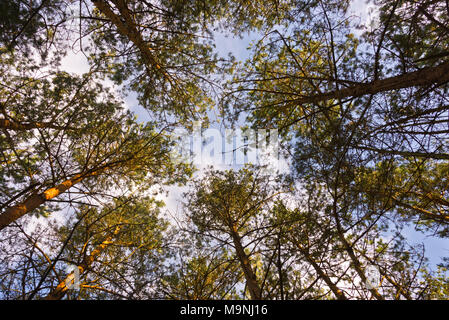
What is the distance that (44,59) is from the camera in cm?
414

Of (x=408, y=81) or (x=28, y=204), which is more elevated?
(x=408, y=81)

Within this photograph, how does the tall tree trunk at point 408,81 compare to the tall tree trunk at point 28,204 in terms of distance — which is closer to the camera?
the tall tree trunk at point 408,81

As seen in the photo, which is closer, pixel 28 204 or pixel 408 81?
pixel 408 81

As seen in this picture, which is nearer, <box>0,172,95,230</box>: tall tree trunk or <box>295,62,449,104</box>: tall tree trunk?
<box>295,62,449,104</box>: tall tree trunk

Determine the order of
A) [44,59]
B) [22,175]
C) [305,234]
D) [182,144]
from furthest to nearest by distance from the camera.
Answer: [182,144]
[22,175]
[44,59]
[305,234]

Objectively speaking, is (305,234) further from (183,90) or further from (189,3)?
(189,3)

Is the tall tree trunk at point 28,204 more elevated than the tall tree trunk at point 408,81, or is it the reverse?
the tall tree trunk at point 408,81

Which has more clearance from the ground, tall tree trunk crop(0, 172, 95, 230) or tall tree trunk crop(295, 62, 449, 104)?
tall tree trunk crop(295, 62, 449, 104)
